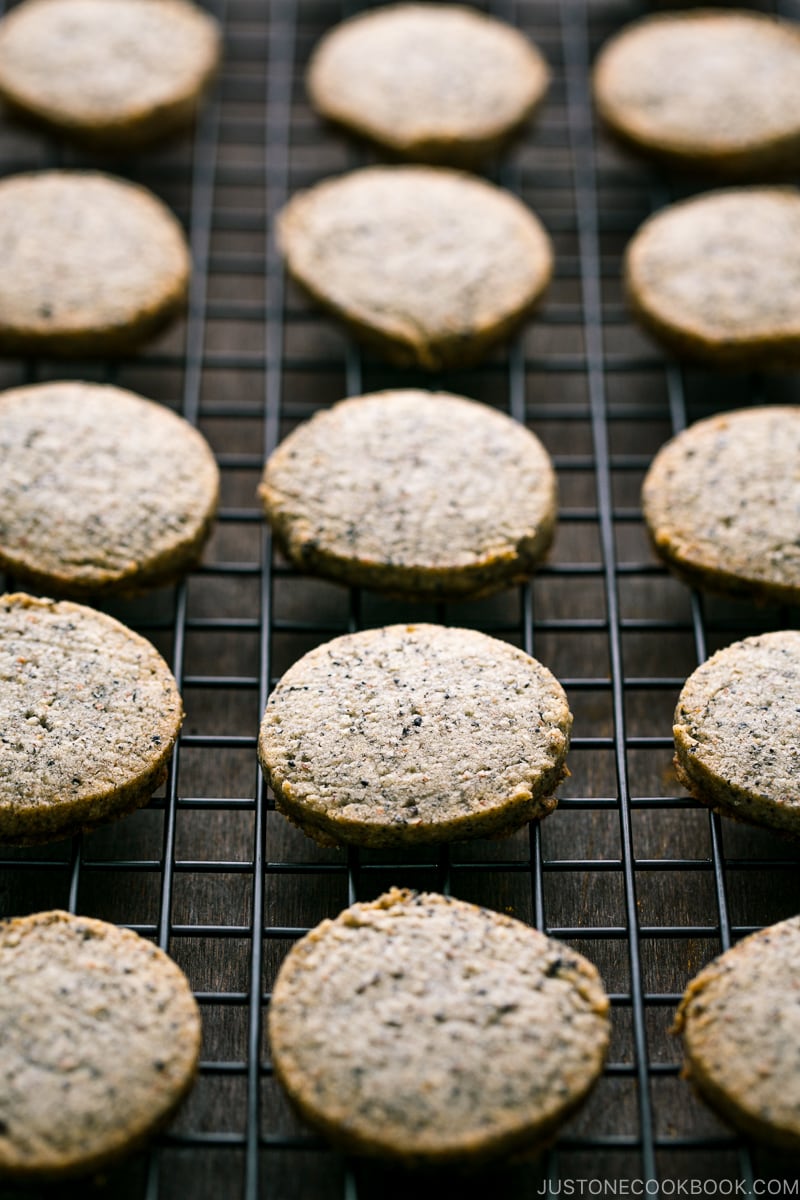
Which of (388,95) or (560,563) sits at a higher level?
(388,95)

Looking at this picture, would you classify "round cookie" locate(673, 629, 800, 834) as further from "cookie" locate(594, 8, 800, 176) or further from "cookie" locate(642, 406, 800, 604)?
"cookie" locate(594, 8, 800, 176)

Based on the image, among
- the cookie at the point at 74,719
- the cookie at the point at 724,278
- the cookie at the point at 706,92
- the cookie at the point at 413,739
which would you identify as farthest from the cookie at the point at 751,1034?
the cookie at the point at 706,92

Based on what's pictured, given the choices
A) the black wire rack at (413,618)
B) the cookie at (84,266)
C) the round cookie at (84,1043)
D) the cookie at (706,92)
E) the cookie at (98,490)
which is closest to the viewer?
the round cookie at (84,1043)

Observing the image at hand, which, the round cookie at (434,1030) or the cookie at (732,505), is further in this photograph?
the cookie at (732,505)

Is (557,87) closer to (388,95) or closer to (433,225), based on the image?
(388,95)

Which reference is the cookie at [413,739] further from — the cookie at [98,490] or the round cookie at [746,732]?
the cookie at [98,490]

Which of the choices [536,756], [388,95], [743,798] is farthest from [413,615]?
[388,95]
